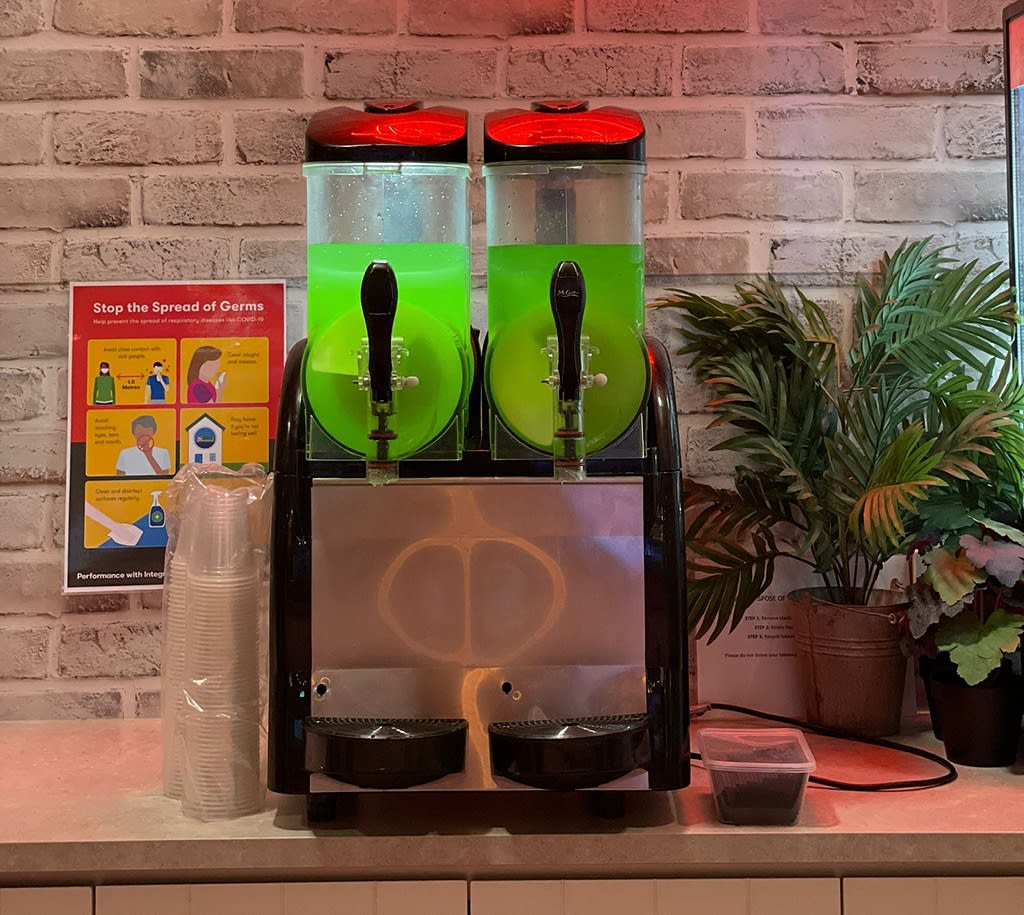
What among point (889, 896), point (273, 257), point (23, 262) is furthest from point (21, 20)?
point (889, 896)

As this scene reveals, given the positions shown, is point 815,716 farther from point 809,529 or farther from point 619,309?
point 619,309

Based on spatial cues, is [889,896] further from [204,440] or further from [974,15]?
[974,15]

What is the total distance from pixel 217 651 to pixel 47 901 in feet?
1.09

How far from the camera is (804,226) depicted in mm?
1814

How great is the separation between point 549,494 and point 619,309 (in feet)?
0.75

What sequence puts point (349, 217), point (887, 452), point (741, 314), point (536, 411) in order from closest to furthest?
point (536, 411) < point (349, 217) < point (887, 452) < point (741, 314)

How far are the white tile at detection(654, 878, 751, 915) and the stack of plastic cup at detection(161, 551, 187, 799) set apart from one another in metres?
0.60

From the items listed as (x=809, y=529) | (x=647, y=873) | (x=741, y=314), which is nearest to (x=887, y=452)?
(x=809, y=529)

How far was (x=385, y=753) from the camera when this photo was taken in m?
1.19

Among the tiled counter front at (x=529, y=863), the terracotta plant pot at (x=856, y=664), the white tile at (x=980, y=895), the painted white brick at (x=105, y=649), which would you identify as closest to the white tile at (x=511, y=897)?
the tiled counter front at (x=529, y=863)

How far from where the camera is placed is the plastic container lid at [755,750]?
1264 millimetres

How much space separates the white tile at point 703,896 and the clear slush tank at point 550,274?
0.51 meters

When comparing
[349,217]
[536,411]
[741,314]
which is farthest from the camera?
[741,314]

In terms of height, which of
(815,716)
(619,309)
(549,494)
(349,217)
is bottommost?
(815,716)
